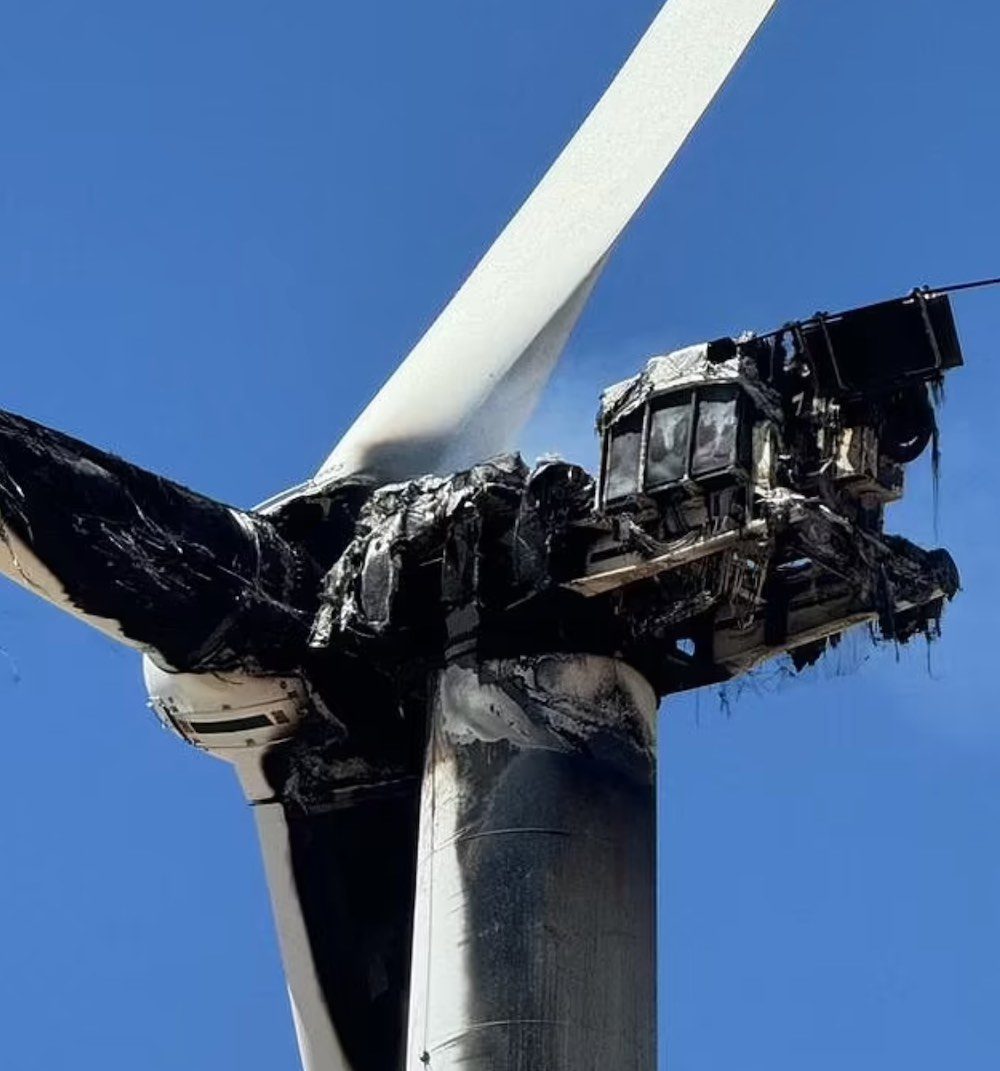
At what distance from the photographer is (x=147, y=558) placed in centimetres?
2630

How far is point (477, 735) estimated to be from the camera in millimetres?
25891

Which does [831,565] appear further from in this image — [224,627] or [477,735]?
[224,627]

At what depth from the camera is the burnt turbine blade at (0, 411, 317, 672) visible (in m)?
25.6

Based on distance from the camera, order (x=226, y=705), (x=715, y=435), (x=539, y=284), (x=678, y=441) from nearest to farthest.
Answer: (x=715, y=435), (x=678, y=441), (x=226, y=705), (x=539, y=284)

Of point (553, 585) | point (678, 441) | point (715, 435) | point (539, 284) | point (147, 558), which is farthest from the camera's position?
point (539, 284)

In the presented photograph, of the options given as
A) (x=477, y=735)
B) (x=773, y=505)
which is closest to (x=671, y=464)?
(x=773, y=505)

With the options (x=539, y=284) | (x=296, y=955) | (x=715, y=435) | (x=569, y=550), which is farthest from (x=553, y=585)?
(x=296, y=955)

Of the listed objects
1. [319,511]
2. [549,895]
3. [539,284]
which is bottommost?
[549,895]

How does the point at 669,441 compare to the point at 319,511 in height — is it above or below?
below

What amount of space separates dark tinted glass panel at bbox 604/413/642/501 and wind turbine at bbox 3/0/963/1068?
358 cm

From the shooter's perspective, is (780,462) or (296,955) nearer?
(780,462)

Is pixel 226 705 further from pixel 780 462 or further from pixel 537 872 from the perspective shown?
pixel 780 462

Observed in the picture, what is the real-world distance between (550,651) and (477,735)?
0.99 metres

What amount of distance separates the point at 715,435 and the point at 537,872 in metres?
3.96
